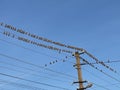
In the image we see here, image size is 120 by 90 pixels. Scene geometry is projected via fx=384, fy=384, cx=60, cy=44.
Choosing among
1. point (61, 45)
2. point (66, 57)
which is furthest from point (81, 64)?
point (61, 45)

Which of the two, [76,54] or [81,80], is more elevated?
[76,54]

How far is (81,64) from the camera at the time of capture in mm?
50375

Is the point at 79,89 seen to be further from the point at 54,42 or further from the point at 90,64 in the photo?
the point at 54,42

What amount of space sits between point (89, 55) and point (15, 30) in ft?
65.7

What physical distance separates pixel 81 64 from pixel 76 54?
1.49 meters

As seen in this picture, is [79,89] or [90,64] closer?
[79,89]

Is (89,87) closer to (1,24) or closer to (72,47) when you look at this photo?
(72,47)

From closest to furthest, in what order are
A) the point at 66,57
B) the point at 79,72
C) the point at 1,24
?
the point at 1,24 < the point at 66,57 < the point at 79,72

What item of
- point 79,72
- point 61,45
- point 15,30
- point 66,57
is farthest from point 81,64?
point 15,30

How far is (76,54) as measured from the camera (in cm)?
5072

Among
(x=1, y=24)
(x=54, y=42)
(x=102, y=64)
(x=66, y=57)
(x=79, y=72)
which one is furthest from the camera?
(x=102, y=64)

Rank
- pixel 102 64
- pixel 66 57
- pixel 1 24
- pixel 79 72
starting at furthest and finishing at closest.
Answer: pixel 102 64
pixel 79 72
pixel 66 57
pixel 1 24

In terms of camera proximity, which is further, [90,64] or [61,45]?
[90,64]

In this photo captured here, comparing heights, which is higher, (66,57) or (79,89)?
(66,57)
